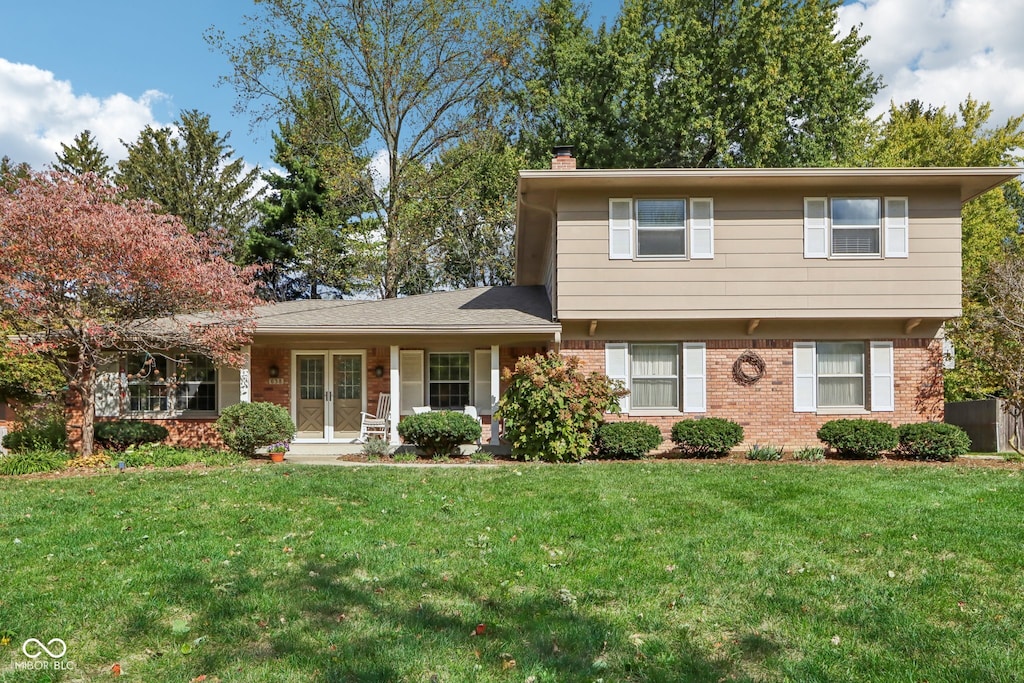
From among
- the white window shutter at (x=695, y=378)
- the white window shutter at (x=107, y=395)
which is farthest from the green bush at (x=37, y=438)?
the white window shutter at (x=695, y=378)

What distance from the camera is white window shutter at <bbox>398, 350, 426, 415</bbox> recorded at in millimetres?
15297

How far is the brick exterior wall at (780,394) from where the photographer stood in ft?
44.2

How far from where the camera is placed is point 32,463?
1106cm

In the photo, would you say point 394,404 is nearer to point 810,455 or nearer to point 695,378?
point 695,378

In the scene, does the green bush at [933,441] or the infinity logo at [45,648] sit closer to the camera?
the infinity logo at [45,648]

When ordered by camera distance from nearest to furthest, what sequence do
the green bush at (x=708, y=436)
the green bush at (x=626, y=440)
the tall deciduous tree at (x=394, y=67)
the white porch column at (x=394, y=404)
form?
1. the green bush at (x=626, y=440)
2. the green bush at (x=708, y=436)
3. the white porch column at (x=394, y=404)
4. the tall deciduous tree at (x=394, y=67)

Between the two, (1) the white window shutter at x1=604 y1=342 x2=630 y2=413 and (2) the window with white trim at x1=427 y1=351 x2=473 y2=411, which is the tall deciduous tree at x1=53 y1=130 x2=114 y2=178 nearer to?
(2) the window with white trim at x1=427 y1=351 x2=473 y2=411

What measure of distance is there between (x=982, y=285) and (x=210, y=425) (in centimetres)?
1825

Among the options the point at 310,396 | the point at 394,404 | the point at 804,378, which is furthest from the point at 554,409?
the point at 310,396

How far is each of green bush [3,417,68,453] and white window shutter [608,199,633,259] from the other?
10.7 metres

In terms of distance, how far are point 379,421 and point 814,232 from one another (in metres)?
9.33

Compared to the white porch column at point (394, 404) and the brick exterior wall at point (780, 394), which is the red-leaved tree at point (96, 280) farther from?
the brick exterior wall at point (780, 394)

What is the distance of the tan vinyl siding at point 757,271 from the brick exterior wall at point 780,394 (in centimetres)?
88

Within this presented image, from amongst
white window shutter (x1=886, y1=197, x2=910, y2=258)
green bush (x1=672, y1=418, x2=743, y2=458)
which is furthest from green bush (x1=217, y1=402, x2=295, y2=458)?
white window shutter (x1=886, y1=197, x2=910, y2=258)
